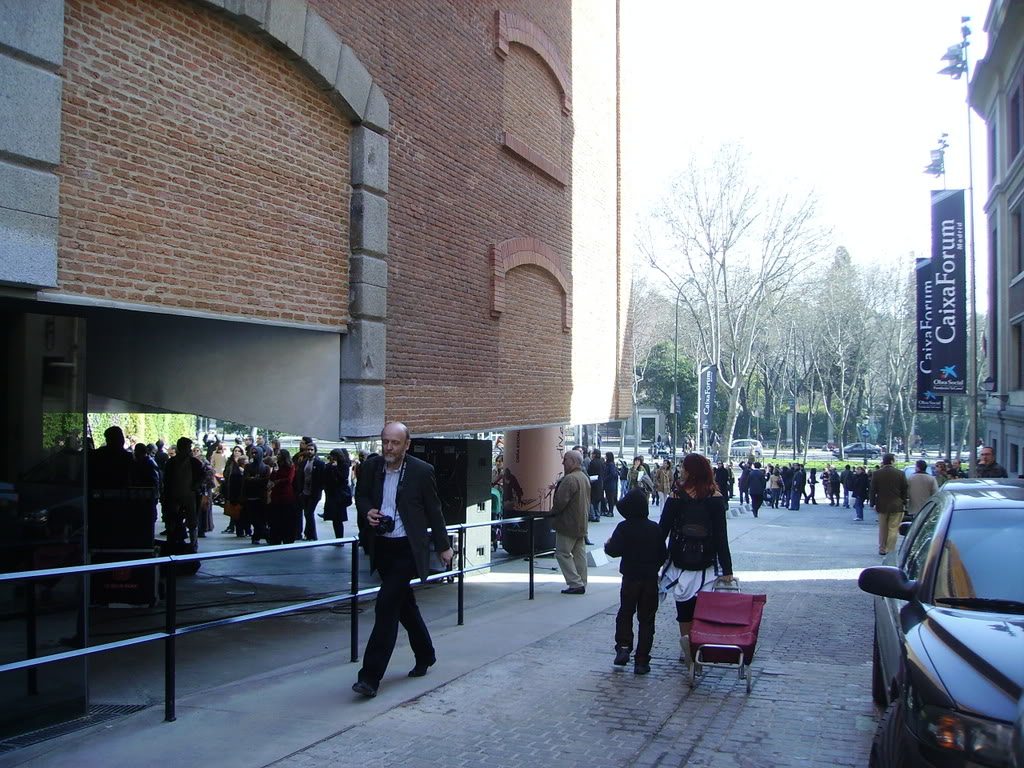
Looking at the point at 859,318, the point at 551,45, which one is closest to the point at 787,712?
the point at 551,45

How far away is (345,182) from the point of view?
9.85 metres

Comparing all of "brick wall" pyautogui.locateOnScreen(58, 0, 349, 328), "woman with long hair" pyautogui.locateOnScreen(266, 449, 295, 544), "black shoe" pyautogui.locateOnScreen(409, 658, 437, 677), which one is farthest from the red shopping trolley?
"woman with long hair" pyautogui.locateOnScreen(266, 449, 295, 544)

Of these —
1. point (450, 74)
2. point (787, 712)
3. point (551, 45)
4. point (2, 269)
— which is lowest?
point (787, 712)

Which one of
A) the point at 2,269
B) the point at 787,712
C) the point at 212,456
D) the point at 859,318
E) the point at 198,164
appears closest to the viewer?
the point at 2,269

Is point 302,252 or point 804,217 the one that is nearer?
point 302,252

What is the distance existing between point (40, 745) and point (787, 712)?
15.8 feet

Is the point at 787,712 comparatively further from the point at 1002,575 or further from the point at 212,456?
the point at 212,456

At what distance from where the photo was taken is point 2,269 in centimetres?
602

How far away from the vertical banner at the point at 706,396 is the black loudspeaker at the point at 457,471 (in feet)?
65.3

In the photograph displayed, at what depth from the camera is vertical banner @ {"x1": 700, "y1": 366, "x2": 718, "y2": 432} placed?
3278 centimetres

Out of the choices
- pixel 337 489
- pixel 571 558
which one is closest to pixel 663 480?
pixel 337 489

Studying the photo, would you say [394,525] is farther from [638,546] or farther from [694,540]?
[694,540]

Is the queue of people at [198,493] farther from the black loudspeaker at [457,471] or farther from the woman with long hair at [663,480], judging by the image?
the woman with long hair at [663,480]

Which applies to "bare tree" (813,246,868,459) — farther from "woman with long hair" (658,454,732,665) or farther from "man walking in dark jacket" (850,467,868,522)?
"woman with long hair" (658,454,732,665)
